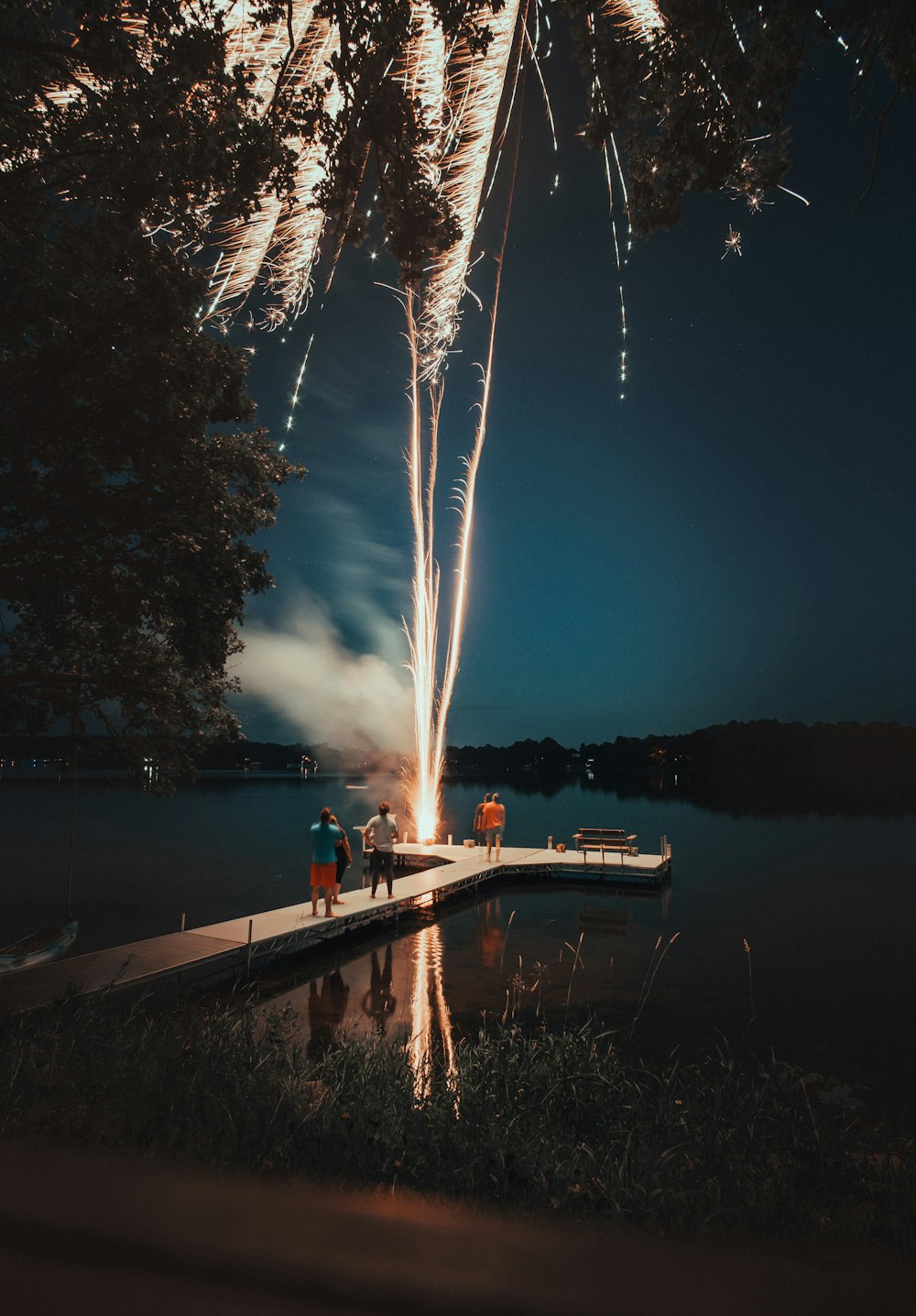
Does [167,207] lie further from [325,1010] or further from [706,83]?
[325,1010]

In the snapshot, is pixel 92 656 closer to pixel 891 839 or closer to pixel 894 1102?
pixel 894 1102

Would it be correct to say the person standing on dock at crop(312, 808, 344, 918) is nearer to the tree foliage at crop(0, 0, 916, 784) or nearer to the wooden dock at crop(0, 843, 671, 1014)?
the wooden dock at crop(0, 843, 671, 1014)

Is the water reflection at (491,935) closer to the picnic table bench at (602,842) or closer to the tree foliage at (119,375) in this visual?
the picnic table bench at (602,842)

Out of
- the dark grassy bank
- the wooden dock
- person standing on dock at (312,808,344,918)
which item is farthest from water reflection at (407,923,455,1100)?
person standing on dock at (312,808,344,918)

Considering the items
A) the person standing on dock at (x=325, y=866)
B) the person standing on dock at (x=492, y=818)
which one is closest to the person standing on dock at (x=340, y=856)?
the person standing on dock at (x=325, y=866)

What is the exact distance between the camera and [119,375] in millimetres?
8211

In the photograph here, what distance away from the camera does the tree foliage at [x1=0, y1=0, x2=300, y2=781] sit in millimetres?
6762

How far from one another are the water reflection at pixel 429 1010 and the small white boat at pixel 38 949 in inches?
236

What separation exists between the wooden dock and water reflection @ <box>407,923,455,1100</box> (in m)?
1.64

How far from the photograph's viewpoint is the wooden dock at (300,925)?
10.5 m

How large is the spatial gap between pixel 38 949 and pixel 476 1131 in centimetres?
1102

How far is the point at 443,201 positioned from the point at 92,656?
6940mm

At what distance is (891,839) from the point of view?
151 ft

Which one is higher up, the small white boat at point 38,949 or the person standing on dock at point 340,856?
the person standing on dock at point 340,856
